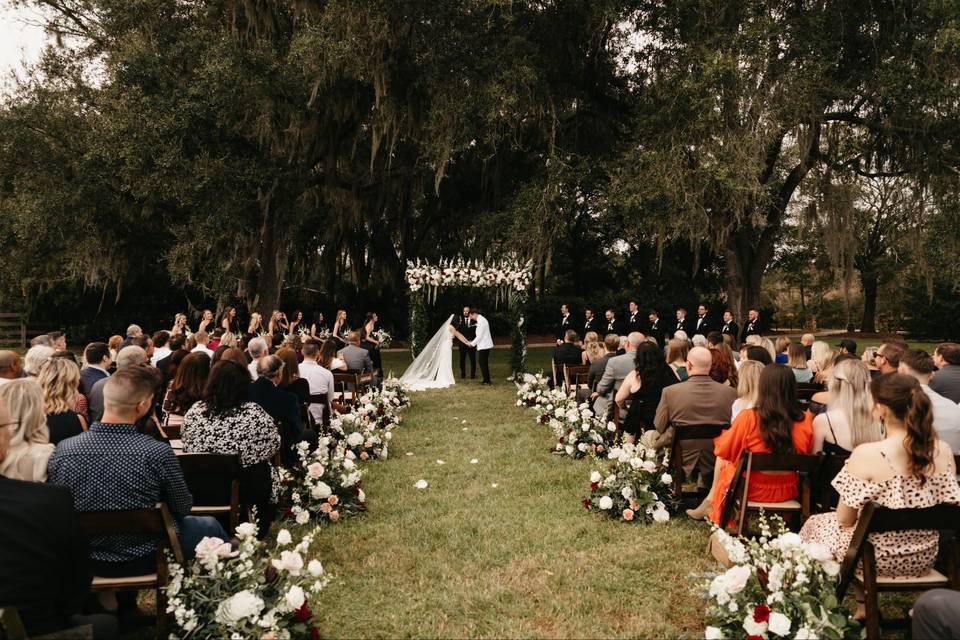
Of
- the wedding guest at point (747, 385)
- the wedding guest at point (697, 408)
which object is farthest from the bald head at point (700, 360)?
the wedding guest at point (747, 385)

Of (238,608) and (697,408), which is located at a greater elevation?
(697,408)

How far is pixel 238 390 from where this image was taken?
425 centimetres

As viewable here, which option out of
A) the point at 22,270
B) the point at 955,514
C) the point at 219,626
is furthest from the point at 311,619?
the point at 22,270

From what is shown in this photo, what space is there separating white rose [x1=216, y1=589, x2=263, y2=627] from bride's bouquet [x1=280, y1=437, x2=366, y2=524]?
6.36 feet

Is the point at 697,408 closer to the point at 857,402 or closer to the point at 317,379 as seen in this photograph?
the point at 857,402

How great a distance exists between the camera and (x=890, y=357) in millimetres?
5461

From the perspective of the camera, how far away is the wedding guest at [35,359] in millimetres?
5477

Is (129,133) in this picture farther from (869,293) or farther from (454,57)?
(869,293)

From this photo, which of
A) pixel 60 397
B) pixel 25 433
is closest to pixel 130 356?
pixel 60 397

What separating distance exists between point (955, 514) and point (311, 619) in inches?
119

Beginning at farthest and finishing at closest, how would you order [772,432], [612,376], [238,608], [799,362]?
A: 1. [799,362]
2. [612,376]
3. [772,432]
4. [238,608]

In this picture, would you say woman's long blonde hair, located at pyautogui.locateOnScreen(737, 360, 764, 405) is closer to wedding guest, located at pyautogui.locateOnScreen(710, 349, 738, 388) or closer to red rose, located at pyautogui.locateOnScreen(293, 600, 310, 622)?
wedding guest, located at pyautogui.locateOnScreen(710, 349, 738, 388)

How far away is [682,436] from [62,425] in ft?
14.1

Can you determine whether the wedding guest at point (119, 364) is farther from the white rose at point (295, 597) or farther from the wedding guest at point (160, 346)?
the white rose at point (295, 597)
